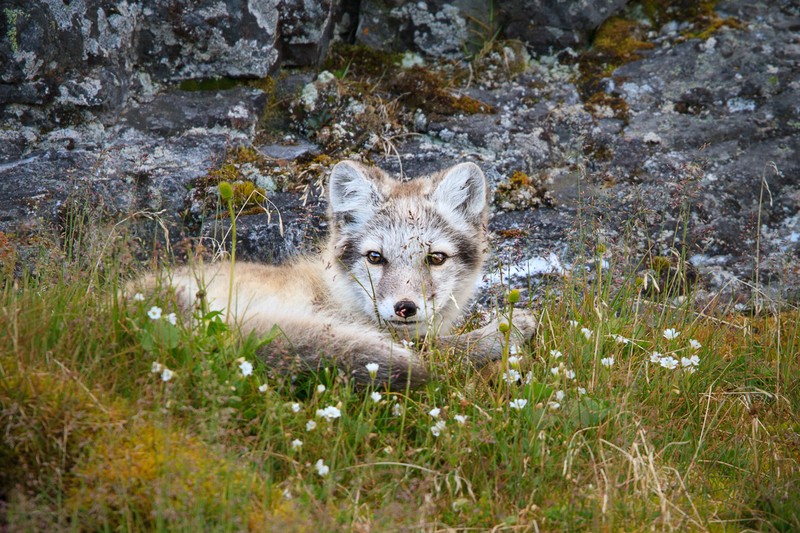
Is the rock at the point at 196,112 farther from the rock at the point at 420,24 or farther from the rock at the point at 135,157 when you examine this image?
the rock at the point at 420,24

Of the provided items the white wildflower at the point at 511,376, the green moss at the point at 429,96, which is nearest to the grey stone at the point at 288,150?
the green moss at the point at 429,96

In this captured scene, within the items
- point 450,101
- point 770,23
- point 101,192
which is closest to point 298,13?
point 450,101

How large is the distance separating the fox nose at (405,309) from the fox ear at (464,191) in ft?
3.13

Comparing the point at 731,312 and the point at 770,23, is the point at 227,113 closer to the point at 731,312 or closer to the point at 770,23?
the point at 731,312

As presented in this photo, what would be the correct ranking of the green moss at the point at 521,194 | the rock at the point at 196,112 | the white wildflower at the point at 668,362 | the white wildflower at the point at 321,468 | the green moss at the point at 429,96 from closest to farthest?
the white wildflower at the point at 321,468
the white wildflower at the point at 668,362
the rock at the point at 196,112
the green moss at the point at 521,194
the green moss at the point at 429,96

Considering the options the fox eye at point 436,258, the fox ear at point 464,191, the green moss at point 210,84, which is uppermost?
the green moss at point 210,84

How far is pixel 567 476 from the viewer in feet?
10.1

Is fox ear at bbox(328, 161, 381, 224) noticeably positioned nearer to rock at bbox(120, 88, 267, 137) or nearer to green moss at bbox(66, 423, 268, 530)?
rock at bbox(120, 88, 267, 137)

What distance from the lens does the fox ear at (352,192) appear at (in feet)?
16.0

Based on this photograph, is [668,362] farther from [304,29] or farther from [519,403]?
[304,29]

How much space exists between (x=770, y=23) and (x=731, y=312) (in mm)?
3062

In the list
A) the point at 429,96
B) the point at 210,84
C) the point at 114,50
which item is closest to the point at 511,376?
the point at 429,96

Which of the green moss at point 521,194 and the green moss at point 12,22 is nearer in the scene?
the green moss at point 12,22

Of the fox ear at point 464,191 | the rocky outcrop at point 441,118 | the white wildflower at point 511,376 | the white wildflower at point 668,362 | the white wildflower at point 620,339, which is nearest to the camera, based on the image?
the white wildflower at point 511,376
